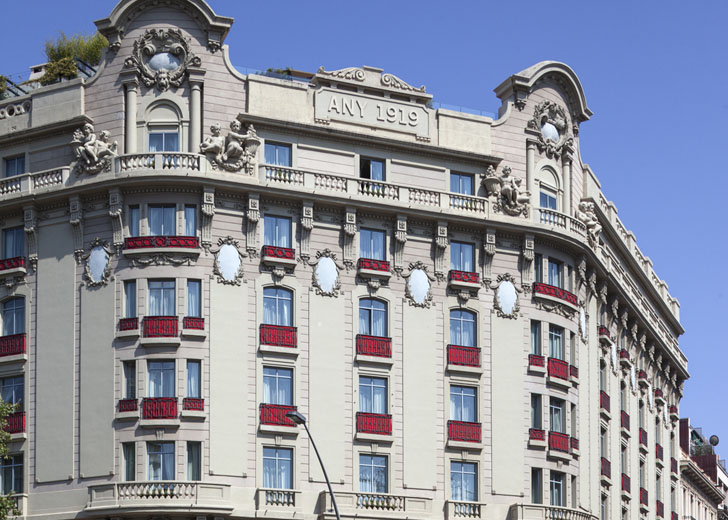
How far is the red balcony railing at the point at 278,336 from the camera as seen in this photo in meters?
66.9

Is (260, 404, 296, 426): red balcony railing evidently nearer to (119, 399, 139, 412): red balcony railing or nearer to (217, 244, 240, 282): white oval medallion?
(119, 399, 139, 412): red balcony railing

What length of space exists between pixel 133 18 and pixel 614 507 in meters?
34.8

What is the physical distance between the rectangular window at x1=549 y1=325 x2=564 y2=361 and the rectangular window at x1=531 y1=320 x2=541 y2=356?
0.86 metres

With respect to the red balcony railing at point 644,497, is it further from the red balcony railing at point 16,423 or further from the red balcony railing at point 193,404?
the red balcony railing at point 16,423

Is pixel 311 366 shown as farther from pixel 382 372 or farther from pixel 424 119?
pixel 424 119

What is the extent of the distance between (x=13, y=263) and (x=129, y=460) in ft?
35.5

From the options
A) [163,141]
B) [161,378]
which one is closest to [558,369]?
[161,378]

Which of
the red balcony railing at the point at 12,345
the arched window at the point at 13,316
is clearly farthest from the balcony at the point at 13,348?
the arched window at the point at 13,316

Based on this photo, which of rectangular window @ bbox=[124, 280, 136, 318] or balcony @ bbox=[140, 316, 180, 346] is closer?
balcony @ bbox=[140, 316, 180, 346]

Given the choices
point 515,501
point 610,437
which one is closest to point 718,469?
point 610,437

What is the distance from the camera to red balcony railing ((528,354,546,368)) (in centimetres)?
7188

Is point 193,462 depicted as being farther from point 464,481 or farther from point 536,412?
point 536,412

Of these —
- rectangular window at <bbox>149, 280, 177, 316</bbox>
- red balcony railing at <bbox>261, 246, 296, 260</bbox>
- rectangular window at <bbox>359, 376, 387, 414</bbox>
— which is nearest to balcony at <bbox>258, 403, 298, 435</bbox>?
rectangular window at <bbox>359, 376, 387, 414</bbox>

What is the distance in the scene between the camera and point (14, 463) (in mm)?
67000
